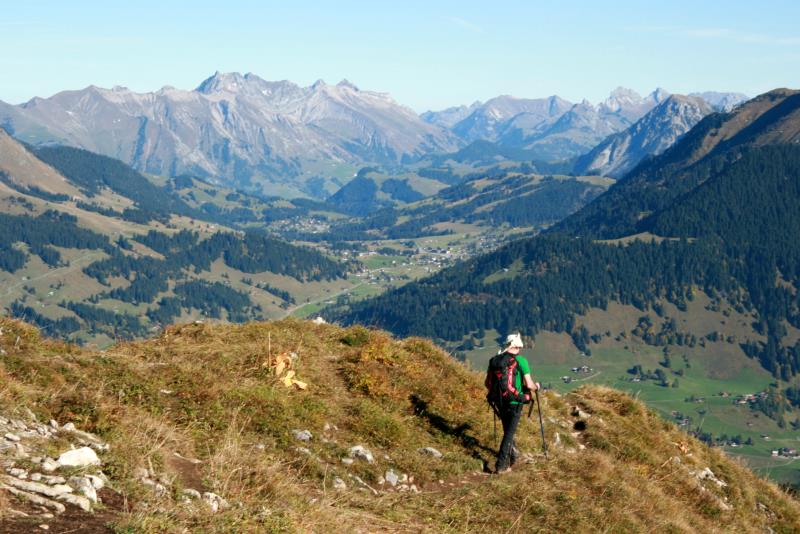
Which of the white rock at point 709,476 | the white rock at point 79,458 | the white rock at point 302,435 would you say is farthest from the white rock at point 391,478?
the white rock at point 709,476

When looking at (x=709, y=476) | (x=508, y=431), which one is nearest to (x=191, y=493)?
(x=508, y=431)

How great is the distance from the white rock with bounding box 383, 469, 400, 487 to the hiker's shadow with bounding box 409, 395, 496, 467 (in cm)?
332

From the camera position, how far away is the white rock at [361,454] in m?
19.1

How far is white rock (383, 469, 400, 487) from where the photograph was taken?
18344 mm

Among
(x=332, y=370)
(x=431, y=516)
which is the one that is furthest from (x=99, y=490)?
(x=332, y=370)

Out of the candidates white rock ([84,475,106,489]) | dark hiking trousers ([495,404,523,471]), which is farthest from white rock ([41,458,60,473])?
dark hiking trousers ([495,404,523,471])

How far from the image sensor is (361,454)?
19.2m

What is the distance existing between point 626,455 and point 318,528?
16.7 meters

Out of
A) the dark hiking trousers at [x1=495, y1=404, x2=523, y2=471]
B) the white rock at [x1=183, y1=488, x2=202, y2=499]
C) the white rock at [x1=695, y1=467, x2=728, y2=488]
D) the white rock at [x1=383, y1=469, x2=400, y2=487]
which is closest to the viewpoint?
the white rock at [x1=183, y1=488, x2=202, y2=499]

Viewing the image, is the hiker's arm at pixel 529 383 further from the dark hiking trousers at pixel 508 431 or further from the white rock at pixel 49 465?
the white rock at pixel 49 465

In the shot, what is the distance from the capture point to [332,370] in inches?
990

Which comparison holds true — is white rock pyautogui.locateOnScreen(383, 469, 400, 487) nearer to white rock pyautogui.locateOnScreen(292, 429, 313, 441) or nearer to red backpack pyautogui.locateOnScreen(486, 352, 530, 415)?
white rock pyautogui.locateOnScreen(292, 429, 313, 441)

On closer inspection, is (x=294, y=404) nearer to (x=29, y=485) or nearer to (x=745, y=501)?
(x=29, y=485)

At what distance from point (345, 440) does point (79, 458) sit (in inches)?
346
